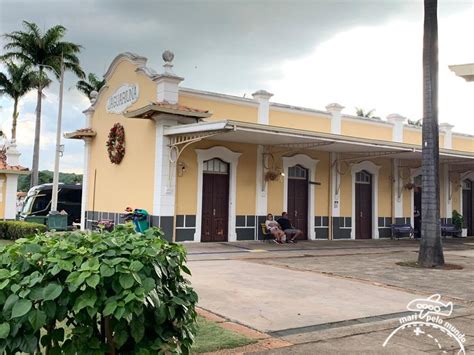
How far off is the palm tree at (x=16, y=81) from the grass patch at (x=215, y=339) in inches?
1333

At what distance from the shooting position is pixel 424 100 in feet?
40.0

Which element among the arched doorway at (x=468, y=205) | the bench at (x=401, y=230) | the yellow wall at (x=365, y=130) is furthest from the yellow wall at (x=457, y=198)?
the yellow wall at (x=365, y=130)

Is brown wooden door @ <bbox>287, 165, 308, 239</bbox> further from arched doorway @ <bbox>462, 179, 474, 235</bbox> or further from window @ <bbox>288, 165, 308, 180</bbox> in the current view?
arched doorway @ <bbox>462, 179, 474, 235</bbox>

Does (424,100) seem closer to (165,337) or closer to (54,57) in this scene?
(165,337)

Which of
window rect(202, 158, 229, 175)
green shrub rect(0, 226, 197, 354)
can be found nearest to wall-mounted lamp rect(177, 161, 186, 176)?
window rect(202, 158, 229, 175)

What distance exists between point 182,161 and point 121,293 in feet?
43.9

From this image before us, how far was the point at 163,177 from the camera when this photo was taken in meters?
15.7

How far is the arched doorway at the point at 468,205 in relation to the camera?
84.0ft

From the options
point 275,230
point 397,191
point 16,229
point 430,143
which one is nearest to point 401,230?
point 397,191

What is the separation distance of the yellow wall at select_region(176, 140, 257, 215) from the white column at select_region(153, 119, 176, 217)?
1.28 ft

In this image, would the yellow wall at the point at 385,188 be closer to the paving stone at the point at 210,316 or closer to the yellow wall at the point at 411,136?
the yellow wall at the point at 411,136

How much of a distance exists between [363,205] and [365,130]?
328cm

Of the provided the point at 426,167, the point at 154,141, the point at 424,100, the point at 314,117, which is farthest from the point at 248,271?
the point at 314,117

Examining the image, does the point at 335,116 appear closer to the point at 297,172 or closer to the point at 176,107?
the point at 297,172
